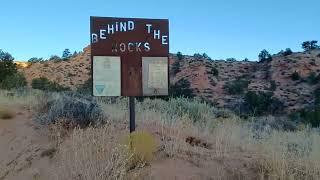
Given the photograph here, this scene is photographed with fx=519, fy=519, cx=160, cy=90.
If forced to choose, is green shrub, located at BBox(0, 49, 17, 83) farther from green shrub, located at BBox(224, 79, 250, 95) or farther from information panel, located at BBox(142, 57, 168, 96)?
information panel, located at BBox(142, 57, 168, 96)

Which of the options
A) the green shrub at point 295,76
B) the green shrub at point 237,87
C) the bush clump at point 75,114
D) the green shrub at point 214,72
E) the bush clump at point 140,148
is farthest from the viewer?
the green shrub at point 214,72

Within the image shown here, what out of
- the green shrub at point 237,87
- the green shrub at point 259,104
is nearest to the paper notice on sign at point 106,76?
the green shrub at point 259,104

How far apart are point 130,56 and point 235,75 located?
53.5 metres

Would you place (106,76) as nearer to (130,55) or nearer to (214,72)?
(130,55)

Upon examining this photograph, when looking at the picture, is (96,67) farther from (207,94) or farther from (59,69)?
(59,69)

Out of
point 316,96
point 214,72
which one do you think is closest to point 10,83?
point 316,96

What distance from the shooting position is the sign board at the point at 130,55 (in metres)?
10.1

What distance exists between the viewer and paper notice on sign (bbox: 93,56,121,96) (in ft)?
32.5

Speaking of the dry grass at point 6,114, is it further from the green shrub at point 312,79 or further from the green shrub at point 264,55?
the green shrub at point 264,55

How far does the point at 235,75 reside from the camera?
6297 centimetres

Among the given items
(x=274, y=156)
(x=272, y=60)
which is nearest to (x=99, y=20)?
(x=274, y=156)

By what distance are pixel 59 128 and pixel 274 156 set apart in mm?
6050

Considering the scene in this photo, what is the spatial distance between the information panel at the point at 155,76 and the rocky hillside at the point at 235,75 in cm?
3640

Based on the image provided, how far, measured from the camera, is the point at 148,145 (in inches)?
377
